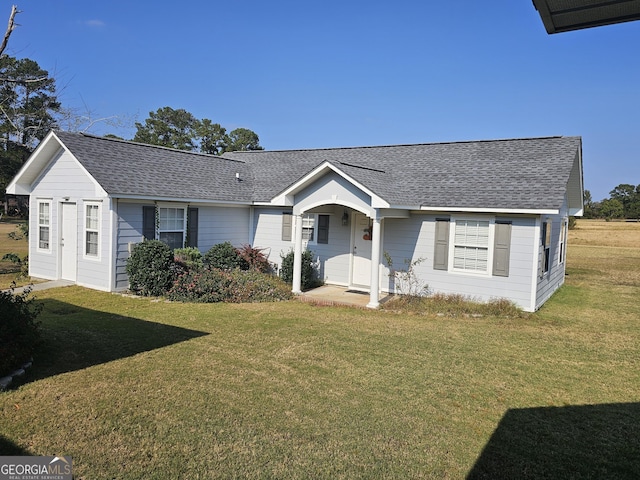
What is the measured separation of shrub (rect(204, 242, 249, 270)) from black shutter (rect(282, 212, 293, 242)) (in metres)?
1.84

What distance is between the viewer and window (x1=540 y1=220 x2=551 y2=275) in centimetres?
1278

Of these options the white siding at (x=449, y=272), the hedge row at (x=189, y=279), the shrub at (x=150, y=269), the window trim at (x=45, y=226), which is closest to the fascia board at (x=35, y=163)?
the window trim at (x=45, y=226)

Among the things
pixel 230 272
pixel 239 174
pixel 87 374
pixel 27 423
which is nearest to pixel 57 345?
pixel 87 374

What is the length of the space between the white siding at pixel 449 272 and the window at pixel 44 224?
10973 mm

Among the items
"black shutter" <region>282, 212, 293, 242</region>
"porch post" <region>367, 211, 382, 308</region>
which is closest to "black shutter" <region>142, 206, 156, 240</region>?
"black shutter" <region>282, 212, 293, 242</region>

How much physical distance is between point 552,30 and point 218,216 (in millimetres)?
14094

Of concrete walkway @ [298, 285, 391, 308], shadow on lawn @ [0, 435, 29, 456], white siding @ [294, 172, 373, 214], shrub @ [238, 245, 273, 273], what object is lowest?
concrete walkway @ [298, 285, 391, 308]

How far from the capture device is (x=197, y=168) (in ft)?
55.0

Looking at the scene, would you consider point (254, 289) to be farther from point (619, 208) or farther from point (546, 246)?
point (619, 208)

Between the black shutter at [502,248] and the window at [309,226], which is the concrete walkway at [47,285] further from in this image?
the black shutter at [502,248]

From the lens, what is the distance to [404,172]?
15.3 meters

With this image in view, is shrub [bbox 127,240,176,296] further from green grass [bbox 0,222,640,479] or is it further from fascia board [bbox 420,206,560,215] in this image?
fascia board [bbox 420,206,560,215]

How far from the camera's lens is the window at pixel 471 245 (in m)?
12.3

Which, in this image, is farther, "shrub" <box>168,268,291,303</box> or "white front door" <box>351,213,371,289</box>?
"white front door" <box>351,213,371,289</box>
